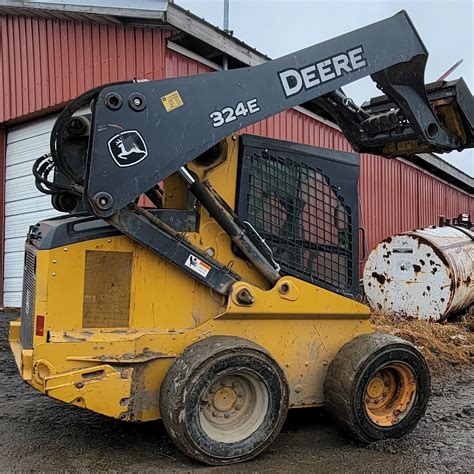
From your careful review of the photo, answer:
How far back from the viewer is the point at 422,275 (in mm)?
9258

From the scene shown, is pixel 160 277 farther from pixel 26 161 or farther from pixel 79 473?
pixel 26 161

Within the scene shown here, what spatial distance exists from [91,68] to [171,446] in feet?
25.1

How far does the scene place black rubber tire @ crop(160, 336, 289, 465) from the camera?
3.64 m

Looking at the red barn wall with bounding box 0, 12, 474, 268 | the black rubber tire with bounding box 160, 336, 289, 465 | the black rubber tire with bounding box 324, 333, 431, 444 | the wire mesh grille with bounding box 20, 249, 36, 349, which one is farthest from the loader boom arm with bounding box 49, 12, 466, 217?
the red barn wall with bounding box 0, 12, 474, 268

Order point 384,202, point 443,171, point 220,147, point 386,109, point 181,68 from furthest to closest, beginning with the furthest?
point 443,171
point 384,202
point 181,68
point 386,109
point 220,147

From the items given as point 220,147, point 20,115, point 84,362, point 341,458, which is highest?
point 20,115

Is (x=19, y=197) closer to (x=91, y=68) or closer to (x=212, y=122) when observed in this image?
(x=91, y=68)

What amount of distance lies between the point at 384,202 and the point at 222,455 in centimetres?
1247

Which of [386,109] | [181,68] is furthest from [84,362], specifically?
[181,68]

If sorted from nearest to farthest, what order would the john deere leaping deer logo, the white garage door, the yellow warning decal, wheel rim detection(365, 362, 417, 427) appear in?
the john deere leaping deer logo
the yellow warning decal
wheel rim detection(365, 362, 417, 427)
the white garage door

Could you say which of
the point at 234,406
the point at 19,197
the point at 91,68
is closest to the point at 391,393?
the point at 234,406

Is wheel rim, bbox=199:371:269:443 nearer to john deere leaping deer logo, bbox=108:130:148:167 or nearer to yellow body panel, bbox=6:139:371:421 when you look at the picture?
yellow body panel, bbox=6:139:371:421

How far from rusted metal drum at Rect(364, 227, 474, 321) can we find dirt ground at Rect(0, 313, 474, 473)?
3959mm

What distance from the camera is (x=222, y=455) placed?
12.4ft
